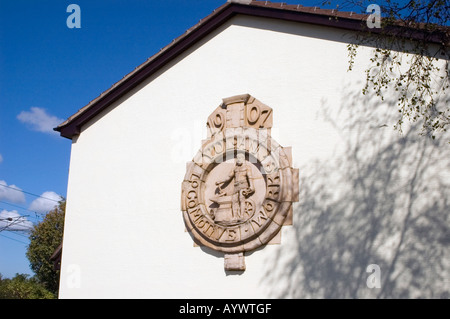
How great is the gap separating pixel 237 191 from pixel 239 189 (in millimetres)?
53

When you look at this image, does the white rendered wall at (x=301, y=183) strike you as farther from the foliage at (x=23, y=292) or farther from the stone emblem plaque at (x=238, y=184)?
the foliage at (x=23, y=292)

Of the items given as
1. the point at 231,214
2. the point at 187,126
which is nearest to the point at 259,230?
the point at 231,214

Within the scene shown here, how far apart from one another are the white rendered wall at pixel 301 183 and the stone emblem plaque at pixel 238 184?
20 cm

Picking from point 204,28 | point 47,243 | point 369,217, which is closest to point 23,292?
point 47,243

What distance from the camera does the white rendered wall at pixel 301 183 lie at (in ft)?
27.3

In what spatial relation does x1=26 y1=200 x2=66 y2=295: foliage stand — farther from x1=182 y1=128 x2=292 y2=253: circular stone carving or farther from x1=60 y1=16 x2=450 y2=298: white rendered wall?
x1=182 y1=128 x2=292 y2=253: circular stone carving

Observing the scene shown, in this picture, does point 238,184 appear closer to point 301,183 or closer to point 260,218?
point 260,218

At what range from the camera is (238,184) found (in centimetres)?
985

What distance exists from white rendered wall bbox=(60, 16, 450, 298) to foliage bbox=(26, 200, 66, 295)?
25.5 metres

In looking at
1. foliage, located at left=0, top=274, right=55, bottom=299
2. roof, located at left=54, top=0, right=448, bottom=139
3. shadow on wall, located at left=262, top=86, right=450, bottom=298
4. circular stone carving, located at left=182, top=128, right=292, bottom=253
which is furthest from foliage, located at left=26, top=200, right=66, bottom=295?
shadow on wall, located at left=262, top=86, right=450, bottom=298

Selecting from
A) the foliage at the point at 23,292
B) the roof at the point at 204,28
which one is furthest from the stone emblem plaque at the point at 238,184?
the foliage at the point at 23,292

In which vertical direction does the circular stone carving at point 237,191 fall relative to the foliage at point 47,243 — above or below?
below
